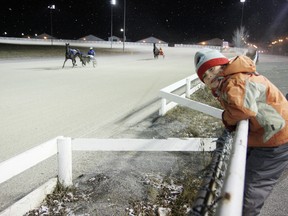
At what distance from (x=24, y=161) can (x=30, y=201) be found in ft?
1.57

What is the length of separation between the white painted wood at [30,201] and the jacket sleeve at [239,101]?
2533 millimetres

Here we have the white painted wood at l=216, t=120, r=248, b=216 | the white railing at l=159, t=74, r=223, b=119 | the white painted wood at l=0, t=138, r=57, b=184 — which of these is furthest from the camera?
the white railing at l=159, t=74, r=223, b=119

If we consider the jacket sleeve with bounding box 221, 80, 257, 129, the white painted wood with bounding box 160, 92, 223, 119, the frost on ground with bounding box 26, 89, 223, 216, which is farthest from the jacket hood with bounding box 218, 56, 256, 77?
the white painted wood with bounding box 160, 92, 223, 119

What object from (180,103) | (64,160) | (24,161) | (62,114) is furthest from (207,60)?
(62,114)

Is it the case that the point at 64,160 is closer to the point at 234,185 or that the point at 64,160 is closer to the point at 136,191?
the point at 136,191

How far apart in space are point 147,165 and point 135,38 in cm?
9866

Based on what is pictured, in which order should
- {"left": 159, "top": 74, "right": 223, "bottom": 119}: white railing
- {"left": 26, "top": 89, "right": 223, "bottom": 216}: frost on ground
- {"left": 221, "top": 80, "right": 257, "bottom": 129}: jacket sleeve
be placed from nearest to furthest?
1. {"left": 221, "top": 80, "right": 257, "bottom": 129}: jacket sleeve
2. {"left": 26, "top": 89, "right": 223, "bottom": 216}: frost on ground
3. {"left": 159, "top": 74, "right": 223, "bottom": 119}: white railing

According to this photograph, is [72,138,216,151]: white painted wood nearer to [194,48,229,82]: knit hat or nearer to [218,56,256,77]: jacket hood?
[194,48,229,82]: knit hat

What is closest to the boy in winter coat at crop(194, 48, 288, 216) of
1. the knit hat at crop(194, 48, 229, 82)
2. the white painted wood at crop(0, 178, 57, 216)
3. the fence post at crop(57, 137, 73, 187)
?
the knit hat at crop(194, 48, 229, 82)

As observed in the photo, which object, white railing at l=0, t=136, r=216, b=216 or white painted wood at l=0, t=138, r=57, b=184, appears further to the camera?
white railing at l=0, t=136, r=216, b=216

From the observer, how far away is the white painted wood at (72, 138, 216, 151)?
176 inches

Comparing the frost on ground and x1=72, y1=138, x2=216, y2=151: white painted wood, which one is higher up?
x1=72, y1=138, x2=216, y2=151: white painted wood

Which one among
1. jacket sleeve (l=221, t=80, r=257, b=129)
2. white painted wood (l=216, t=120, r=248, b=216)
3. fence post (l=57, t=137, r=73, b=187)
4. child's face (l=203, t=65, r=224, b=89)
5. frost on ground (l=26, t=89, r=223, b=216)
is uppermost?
child's face (l=203, t=65, r=224, b=89)

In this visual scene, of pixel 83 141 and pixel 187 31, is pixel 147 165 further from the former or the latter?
pixel 187 31
